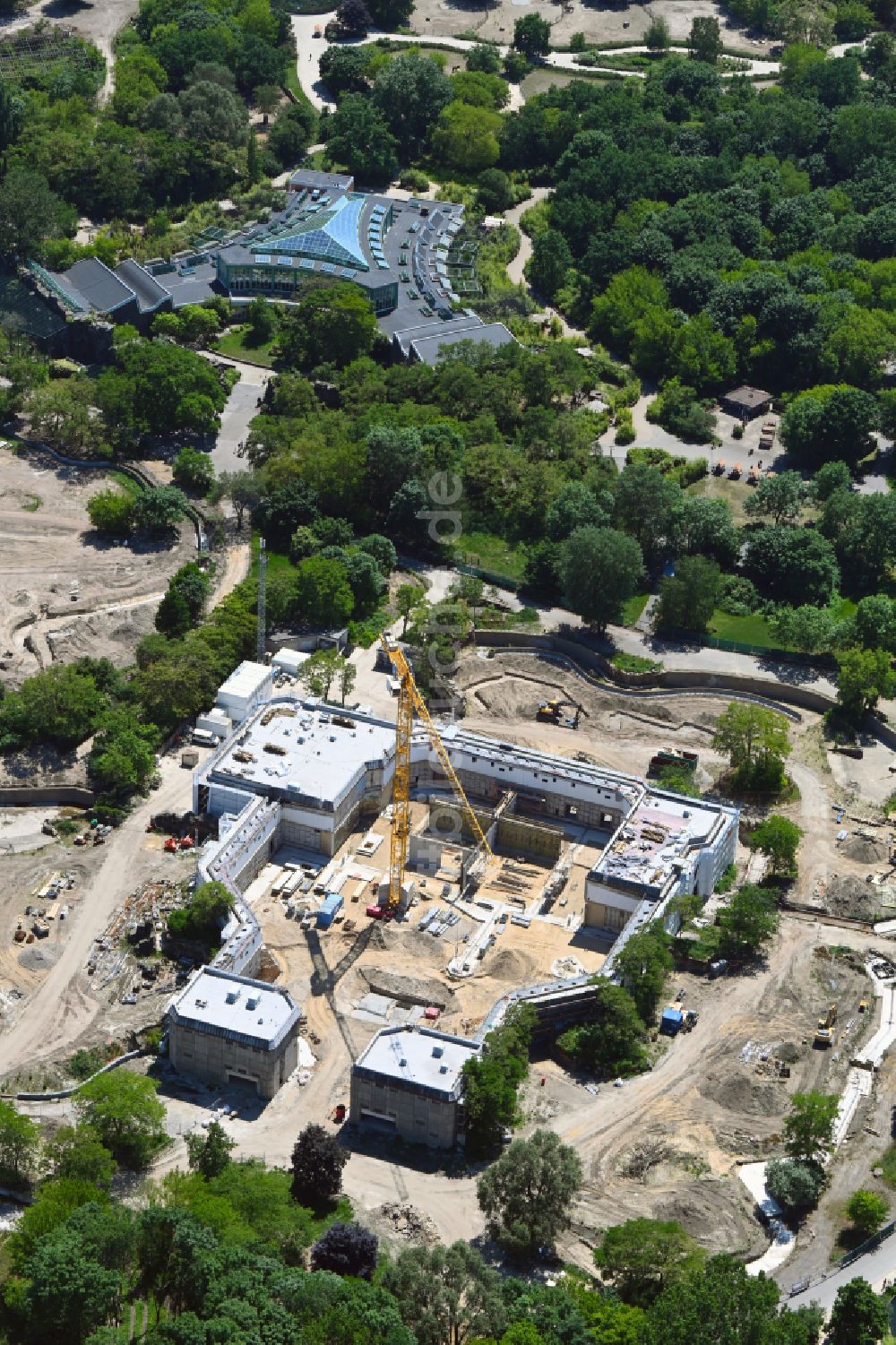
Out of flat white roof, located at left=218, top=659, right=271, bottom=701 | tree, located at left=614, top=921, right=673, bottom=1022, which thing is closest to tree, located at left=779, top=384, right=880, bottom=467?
flat white roof, located at left=218, top=659, right=271, bottom=701

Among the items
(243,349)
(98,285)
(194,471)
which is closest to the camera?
(194,471)

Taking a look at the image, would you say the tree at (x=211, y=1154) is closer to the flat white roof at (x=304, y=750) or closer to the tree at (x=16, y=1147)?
the tree at (x=16, y=1147)

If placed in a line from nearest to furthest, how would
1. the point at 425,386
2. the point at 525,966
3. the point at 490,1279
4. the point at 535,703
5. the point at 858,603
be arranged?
the point at 490,1279 → the point at 525,966 → the point at 535,703 → the point at 858,603 → the point at 425,386

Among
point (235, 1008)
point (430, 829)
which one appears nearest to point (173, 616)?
point (430, 829)

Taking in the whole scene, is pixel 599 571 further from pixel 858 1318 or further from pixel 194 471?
pixel 858 1318

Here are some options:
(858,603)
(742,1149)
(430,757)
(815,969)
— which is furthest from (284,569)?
(742,1149)

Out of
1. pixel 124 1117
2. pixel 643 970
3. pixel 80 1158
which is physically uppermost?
pixel 643 970

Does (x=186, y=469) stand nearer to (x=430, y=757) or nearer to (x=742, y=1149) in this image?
(x=430, y=757)
